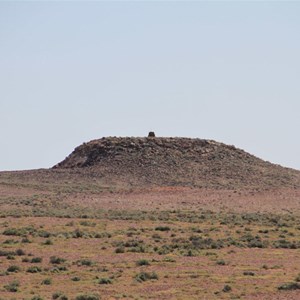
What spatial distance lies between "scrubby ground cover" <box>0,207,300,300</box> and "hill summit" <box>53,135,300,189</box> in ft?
92.3

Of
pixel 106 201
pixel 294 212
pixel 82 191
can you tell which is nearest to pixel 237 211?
pixel 294 212

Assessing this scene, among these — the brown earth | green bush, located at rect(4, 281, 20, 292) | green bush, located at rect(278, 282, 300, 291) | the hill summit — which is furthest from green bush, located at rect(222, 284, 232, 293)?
the hill summit

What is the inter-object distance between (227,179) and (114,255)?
2016 inches

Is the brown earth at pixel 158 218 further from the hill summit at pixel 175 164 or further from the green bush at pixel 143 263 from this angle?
the green bush at pixel 143 263

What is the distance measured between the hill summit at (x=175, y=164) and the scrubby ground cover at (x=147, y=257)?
28127 mm

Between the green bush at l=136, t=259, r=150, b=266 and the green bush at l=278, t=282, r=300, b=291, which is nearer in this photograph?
the green bush at l=278, t=282, r=300, b=291

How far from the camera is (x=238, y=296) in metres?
24.5

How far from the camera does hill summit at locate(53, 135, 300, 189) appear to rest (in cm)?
8456

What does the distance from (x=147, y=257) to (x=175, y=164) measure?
54.9m

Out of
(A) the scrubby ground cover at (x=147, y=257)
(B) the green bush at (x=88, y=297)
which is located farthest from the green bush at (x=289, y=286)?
(B) the green bush at (x=88, y=297)

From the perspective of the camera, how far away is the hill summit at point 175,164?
8456 centimetres

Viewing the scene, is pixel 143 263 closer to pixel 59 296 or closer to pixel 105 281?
pixel 105 281

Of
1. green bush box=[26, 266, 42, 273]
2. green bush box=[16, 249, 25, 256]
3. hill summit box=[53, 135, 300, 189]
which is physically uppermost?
hill summit box=[53, 135, 300, 189]

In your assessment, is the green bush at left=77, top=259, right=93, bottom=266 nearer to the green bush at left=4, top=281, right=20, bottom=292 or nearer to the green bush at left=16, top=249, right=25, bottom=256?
the green bush at left=16, top=249, right=25, bottom=256
